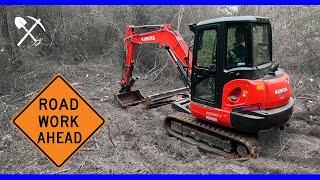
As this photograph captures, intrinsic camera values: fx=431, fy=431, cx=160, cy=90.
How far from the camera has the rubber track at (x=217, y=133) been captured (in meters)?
7.17

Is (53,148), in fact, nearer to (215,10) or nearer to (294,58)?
(294,58)

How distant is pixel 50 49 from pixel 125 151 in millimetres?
11107

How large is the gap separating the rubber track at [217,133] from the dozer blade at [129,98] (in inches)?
78.6

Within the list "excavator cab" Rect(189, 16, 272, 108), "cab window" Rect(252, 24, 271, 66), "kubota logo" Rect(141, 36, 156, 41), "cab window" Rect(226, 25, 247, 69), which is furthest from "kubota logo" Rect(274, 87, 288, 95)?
"kubota logo" Rect(141, 36, 156, 41)

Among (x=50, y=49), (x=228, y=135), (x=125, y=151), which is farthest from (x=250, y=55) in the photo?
(x=50, y=49)

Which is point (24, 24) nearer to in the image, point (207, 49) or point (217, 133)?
point (207, 49)

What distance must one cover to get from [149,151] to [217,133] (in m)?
1.26

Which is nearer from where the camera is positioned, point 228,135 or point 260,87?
point 260,87

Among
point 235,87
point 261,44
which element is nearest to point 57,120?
point 235,87

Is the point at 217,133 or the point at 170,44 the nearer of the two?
the point at 217,133

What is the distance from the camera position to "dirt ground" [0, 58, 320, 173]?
6777mm

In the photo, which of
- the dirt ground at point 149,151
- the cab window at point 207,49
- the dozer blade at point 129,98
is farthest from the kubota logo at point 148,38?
the cab window at point 207,49

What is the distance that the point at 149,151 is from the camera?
758 centimetres

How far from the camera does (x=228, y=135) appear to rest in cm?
749
